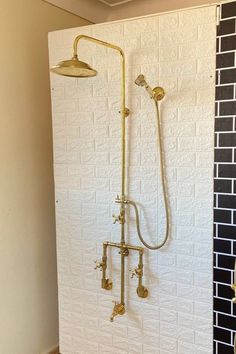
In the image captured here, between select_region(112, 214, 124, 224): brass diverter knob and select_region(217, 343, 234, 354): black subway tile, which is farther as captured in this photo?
select_region(112, 214, 124, 224): brass diverter knob

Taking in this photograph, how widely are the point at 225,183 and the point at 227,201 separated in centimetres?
8

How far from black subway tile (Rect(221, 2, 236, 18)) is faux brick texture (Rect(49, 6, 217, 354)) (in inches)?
2.0

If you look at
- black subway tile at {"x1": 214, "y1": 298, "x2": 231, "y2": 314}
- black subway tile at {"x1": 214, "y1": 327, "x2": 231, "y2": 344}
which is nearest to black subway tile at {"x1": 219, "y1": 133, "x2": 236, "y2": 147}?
black subway tile at {"x1": 214, "y1": 298, "x2": 231, "y2": 314}

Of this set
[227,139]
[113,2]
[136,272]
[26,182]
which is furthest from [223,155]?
[113,2]

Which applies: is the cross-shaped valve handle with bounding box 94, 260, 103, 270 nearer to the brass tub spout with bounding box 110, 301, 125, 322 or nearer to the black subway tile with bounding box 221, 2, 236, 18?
the brass tub spout with bounding box 110, 301, 125, 322

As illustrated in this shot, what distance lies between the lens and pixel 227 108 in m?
1.51

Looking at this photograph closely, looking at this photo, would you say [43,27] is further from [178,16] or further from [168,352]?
[168,352]

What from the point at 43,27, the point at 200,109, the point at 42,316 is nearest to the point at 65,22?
the point at 43,27

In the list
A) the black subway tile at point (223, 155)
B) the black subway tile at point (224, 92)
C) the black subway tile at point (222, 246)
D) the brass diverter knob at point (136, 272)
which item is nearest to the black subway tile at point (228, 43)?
the black subway tile at point (224, 92)

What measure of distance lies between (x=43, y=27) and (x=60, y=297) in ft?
5.50

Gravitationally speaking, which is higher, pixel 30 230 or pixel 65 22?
pixel 65 22

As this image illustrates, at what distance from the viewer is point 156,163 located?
1687mm

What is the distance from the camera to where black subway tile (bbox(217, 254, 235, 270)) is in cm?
156

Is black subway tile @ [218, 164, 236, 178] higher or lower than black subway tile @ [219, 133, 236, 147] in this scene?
lower
